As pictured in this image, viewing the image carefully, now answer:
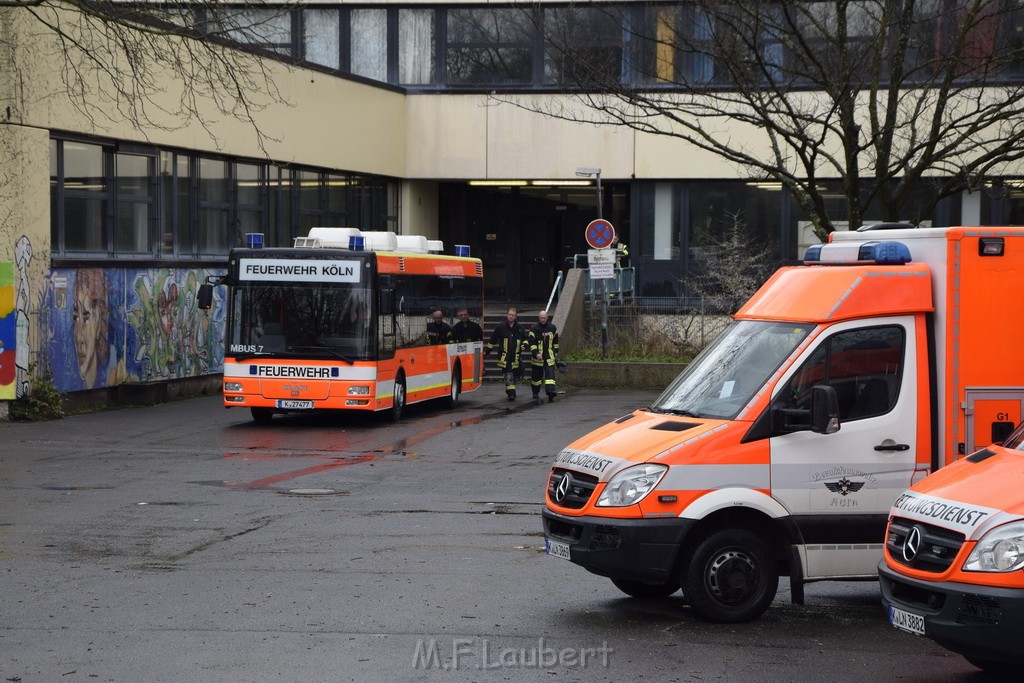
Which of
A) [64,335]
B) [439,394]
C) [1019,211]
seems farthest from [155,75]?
[1019,211]

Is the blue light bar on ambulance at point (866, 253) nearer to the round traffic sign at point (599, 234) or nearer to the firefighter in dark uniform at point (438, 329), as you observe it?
the firefighter in dark uniform at point (438, 329)

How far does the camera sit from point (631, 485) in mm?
8164

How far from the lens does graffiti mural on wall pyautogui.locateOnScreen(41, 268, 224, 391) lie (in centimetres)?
2288

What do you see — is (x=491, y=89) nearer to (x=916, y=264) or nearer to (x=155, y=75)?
(x=155, y=75)

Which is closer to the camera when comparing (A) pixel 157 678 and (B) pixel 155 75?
(A) pixel 157 678

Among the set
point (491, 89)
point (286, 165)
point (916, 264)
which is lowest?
point (916, 264)

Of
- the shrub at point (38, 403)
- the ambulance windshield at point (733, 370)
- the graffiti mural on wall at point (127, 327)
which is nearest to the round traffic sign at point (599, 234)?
the graffiti mural on wall at point (127, 327)

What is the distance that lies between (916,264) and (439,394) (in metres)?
16.5

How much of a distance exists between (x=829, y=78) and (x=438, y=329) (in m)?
8.24

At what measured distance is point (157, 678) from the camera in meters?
6.89

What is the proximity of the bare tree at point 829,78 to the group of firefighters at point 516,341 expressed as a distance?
14.2 ft

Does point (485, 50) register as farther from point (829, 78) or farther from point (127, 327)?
point (829, 78)

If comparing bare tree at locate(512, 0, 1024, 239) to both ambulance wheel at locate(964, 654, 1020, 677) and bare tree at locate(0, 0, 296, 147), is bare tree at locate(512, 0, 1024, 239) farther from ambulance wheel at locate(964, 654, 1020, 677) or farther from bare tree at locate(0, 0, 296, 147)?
ambulance wheel at locate(964, 654, 1020, 677)

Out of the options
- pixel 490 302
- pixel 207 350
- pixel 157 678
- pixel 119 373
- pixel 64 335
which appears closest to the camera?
pixel 157 678
